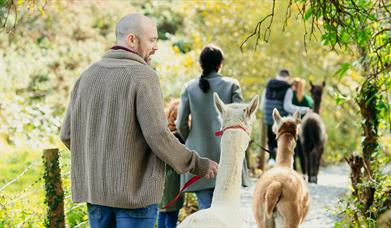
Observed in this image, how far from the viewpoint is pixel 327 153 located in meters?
21.5

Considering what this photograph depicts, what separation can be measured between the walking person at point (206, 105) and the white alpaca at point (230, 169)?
1.78 m

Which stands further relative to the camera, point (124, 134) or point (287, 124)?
point (287, 124)

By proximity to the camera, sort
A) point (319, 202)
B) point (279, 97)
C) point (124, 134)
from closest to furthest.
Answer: point (124, 134) < point (319, 202) < point (279, 97)

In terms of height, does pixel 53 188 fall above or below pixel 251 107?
below

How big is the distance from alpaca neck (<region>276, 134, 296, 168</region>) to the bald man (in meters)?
2.86

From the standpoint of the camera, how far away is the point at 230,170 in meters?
4.85

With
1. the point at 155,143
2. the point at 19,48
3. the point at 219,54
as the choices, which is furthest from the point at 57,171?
the point at 19,48

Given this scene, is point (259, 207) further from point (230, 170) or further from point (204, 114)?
point (230, 170)

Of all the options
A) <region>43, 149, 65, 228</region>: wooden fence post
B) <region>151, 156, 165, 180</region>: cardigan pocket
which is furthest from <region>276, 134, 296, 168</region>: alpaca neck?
<region>151, 156, 165, 180</region>: cardigan pocket

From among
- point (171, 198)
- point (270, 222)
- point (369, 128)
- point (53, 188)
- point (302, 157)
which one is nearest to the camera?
point (53, 188)

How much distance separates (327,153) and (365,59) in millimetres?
14210

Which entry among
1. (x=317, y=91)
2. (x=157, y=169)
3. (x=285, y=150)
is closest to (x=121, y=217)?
(x=157, y=169)

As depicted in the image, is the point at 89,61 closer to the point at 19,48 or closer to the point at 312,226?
the point at 19,48

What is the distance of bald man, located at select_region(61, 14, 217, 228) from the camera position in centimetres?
450
